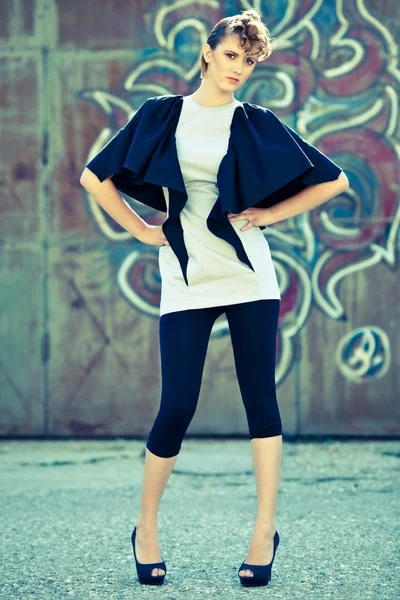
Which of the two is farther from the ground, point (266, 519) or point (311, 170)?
point (311, 170)

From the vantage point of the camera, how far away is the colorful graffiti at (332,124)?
17.6ft

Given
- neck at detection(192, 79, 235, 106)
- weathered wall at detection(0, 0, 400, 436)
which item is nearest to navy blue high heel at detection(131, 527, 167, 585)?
neck at detection(192, 79, 235, 106)

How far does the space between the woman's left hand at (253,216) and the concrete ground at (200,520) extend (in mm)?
1129

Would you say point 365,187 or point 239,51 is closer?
point 239,51

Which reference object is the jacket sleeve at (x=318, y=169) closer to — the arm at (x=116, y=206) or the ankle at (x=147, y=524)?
the arm at (x=116, y=206)

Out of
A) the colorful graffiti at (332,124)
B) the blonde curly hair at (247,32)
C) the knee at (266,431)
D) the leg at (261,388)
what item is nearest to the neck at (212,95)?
the blonde curly hair at (247,32)

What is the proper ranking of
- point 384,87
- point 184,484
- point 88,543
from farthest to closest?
1. point 384,87
2. point 184,484
3. point 88,543

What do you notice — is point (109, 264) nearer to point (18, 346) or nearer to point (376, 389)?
point (18, 346)

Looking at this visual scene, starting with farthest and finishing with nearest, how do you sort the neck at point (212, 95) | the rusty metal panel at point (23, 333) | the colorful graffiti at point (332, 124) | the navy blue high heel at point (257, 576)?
the rusty metal panel at point (23, 333) < the colorful graffiti at point (332, 124) < the neck at point (212, 95) < the navy blue high heel at point (257, 576)

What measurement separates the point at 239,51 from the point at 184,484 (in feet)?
7.84

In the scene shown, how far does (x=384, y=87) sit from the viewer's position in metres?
5.36

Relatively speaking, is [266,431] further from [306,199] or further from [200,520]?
[200,520]

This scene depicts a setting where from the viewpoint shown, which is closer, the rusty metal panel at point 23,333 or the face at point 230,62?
the face at point 230,62

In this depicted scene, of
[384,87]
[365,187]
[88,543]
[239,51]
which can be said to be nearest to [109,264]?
[365,187]
